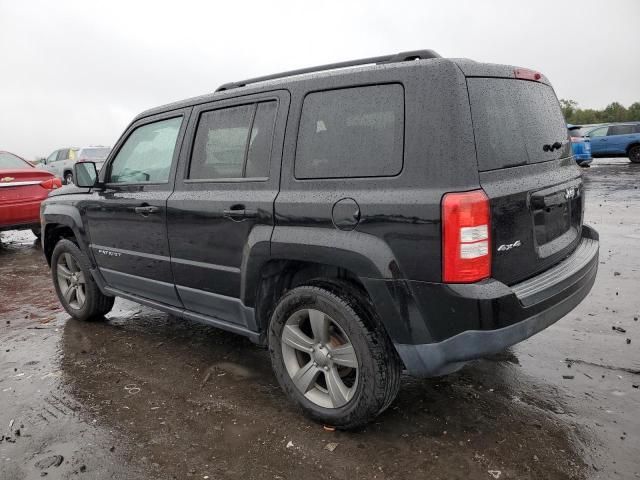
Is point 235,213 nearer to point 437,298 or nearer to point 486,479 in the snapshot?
point 437,298

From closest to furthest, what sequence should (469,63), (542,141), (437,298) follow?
1. (437,298)
2. (469,63)
3. (542,141)

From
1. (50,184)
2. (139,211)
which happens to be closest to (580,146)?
(50,184)

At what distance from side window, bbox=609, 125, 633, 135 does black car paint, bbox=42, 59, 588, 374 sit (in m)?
19.6

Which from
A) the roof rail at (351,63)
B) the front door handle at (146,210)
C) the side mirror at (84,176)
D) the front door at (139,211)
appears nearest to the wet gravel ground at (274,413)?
the front door at (139,211)

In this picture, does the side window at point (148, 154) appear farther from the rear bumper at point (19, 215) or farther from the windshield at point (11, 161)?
the windshield at point (11, 161)

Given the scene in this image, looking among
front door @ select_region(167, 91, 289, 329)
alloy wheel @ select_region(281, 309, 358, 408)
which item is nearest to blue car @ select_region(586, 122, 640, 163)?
front door @ select_region(167, 91, 289, 329)

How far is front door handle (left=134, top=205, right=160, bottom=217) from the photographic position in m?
3.56

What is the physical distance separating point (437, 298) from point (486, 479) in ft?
2.85

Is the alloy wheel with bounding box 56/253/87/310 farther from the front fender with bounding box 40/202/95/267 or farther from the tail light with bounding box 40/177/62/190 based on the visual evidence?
the tail light with bounding box 40/177/62/190

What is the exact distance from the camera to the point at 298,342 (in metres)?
2.87

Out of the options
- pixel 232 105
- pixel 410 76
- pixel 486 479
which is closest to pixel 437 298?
pixel 486 479

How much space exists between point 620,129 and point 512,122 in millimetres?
20476

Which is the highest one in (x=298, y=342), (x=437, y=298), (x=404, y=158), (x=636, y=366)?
(x=404, y=158)

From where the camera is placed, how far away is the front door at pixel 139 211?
3.59 meters
